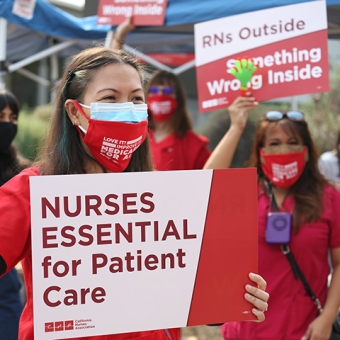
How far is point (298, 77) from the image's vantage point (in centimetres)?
341

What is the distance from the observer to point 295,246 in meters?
2.76

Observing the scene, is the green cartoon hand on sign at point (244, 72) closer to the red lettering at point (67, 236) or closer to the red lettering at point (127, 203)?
the red lettering at point (127, 203)

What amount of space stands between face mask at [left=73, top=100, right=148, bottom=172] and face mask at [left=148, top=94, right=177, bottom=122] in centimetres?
284

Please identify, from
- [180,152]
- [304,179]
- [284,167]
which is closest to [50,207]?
[284,167]

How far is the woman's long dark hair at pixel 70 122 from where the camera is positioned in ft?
5.97

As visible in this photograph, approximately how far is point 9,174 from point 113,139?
1548 millimetres

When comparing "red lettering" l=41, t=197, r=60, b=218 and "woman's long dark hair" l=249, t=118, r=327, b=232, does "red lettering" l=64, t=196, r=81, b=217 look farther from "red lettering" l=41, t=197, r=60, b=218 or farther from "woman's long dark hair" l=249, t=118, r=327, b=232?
"woman's long dark hair" l=249, t=118, r=327, b=232

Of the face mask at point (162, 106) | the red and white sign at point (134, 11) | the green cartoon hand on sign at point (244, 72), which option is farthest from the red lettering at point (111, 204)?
the face mask at point (162, 106)

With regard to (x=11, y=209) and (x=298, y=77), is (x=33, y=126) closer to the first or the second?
(x=298, y=77)

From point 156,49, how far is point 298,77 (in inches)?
152

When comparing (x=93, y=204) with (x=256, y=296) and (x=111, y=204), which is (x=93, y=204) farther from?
(x=256, y=296)

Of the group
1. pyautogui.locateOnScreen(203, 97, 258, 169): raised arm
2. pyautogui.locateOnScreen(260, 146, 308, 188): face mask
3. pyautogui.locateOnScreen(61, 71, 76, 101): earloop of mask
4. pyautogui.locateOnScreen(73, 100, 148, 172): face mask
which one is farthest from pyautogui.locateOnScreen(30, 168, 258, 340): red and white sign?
pyautogui.locateOnScreen(203, 97, 258, 169): raised arm

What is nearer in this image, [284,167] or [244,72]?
[284,167]

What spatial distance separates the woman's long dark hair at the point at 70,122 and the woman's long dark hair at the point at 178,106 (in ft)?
8.78
